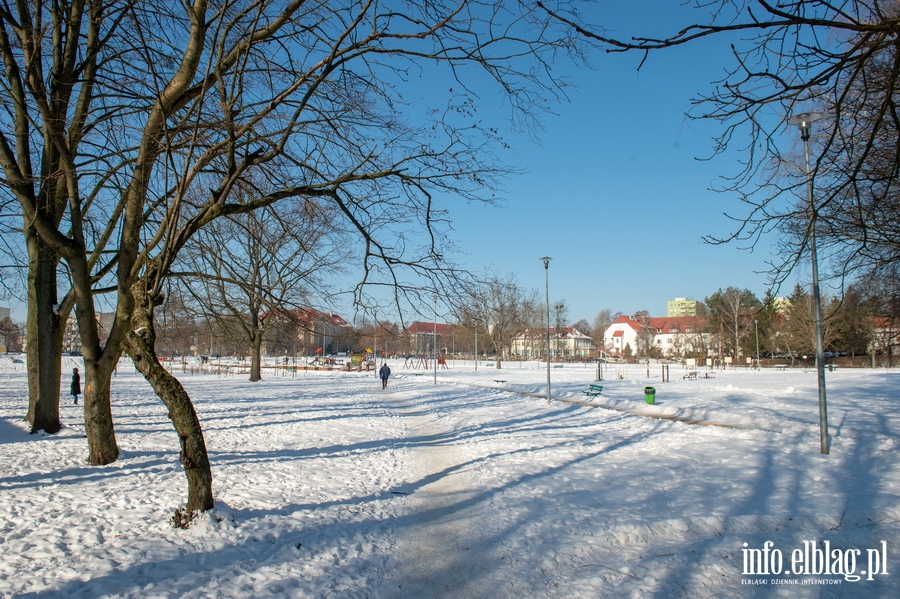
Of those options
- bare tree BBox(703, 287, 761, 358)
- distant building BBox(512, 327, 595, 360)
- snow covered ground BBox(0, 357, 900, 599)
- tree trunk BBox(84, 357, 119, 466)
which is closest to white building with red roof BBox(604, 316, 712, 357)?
bare tree BBox(703, 287, 761, 358)

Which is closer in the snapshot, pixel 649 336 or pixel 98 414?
pixel 98 414

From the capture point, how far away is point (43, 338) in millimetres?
10656

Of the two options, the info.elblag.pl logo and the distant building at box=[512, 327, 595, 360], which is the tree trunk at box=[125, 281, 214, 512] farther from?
the distant building at box=[512, 327, 595, 360]

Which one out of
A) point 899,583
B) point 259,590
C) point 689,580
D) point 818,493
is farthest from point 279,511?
point 818,493

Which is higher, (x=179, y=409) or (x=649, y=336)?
(x=179, y=409)

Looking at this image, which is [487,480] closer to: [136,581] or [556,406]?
[136,581]

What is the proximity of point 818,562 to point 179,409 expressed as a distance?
6982 millimetres

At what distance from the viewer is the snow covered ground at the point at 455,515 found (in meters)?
4.84

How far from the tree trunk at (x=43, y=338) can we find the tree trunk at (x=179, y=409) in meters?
6.34

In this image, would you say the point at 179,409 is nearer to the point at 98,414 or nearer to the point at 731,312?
the point at 98,414

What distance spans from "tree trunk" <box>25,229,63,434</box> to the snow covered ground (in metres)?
0.54

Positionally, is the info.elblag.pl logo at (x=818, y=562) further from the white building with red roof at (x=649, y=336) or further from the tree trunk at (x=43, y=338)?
the white building with red roof at (x=649, y=336)

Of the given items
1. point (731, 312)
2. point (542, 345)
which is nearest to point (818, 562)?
point (731, 312)

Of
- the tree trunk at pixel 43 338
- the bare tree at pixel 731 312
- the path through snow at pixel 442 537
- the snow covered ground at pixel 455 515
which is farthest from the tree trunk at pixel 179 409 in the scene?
the bare tree at pixel 731 312
